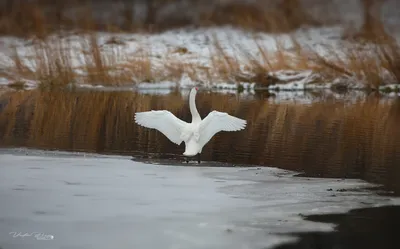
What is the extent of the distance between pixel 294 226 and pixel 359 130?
11.2 m

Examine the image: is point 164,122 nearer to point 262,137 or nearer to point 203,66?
point 262,137

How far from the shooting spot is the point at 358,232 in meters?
8.36

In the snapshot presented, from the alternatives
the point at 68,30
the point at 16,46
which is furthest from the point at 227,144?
the point at 68,30

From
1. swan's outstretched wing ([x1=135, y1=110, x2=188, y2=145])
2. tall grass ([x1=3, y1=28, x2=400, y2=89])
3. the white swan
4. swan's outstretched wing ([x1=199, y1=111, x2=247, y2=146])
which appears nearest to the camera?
the white swan

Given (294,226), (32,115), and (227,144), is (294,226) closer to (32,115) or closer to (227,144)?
(227,144)

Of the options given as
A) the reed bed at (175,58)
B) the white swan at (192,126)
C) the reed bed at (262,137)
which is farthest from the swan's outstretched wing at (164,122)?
the reed bed at (175,58)

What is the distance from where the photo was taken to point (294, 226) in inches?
337

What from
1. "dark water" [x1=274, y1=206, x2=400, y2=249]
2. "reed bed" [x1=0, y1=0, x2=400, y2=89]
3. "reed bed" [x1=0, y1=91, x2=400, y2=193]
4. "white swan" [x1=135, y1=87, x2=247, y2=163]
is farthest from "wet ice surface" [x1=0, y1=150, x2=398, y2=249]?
"reed bed" [x1=0, y1=0, x2=400, y2=89]

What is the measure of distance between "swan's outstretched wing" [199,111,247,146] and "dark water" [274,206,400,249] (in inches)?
164

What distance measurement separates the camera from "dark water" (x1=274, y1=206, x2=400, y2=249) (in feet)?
25.8

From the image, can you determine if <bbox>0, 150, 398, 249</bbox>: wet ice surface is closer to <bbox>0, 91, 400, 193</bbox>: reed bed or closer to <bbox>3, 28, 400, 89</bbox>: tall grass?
<bbox>0, 91, 400, 193</bbox>: reed bed

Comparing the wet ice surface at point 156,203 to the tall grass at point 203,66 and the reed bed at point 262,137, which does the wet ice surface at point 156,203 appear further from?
the tall grass at point 203,66

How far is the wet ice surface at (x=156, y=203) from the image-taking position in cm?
793

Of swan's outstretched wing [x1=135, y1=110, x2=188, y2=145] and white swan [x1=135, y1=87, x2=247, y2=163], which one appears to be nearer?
white swan [x1=135, y1=87, x2=247, y2=163]
